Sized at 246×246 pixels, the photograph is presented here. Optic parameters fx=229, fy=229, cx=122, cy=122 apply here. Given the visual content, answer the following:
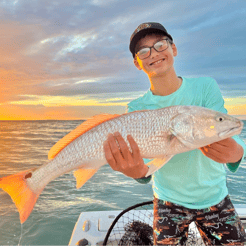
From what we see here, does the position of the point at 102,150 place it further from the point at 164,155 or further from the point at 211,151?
the point at 211,151

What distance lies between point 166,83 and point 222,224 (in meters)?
1.52

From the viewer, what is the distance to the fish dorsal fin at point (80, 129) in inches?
84.7

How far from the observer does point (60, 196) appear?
7.88 m

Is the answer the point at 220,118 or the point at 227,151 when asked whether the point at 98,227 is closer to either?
the point at 227,151

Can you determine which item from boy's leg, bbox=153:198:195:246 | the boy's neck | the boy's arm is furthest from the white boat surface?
the boy's neck

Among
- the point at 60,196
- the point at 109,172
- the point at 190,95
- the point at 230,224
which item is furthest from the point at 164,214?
the point at 109,172

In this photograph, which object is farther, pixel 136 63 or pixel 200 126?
pixel 136 63

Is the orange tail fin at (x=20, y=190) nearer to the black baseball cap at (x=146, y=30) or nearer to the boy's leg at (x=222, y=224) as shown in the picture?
the boy's leg at (x=222, y=224)

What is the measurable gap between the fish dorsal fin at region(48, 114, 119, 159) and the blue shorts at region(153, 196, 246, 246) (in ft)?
3.48

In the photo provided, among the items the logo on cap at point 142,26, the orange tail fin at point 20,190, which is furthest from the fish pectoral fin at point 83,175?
the logo on cap at point 142,26

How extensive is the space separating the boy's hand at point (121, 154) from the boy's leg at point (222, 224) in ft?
2.83

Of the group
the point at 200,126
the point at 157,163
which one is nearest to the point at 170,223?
the point at 157,163

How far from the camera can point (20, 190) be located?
224cm

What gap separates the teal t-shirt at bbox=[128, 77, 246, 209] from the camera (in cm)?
228
